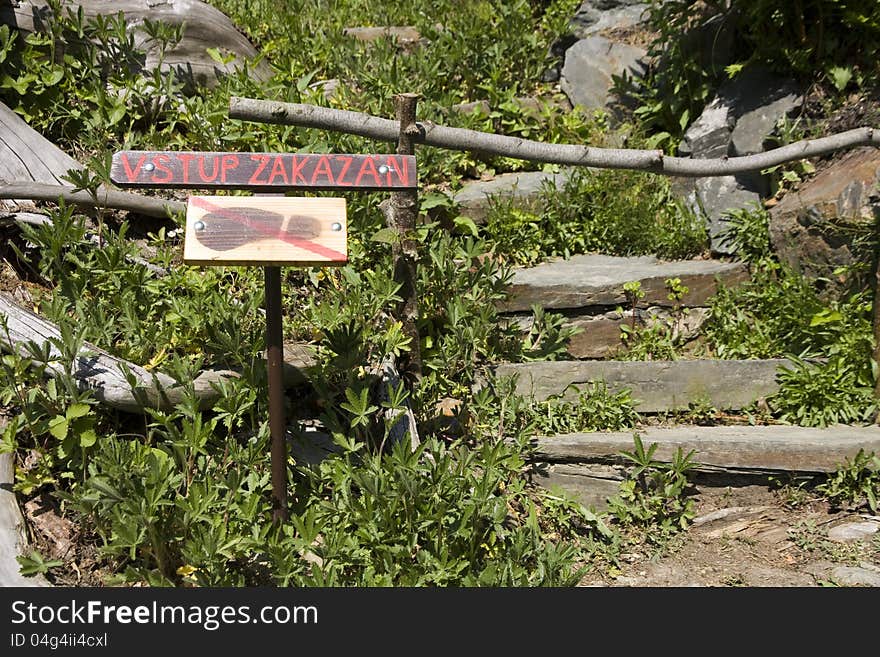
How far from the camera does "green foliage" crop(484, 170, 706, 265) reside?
219 inches

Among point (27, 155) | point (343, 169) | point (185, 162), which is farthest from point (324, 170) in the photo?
point (27, 155)

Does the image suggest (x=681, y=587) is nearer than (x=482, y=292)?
Yes

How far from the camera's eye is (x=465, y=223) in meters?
5.42

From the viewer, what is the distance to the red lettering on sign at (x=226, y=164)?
330cm

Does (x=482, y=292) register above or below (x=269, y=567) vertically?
above

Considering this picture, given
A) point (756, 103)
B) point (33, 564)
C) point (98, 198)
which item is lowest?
point (33, 564)

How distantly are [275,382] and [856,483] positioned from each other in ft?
10.3

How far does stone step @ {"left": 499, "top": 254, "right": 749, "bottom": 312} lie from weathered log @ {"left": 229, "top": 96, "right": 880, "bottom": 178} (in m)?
0.85

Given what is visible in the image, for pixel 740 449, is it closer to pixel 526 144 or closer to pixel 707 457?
pixel 707 457

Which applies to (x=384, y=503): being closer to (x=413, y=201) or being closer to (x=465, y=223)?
(x=413, y=201)

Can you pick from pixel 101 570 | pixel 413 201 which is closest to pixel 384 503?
pixel 101 570

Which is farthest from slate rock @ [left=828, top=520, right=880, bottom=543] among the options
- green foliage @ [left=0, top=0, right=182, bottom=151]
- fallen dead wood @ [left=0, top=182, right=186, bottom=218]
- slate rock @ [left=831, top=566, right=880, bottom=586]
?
green foliage @ [left=0, top=0, right=182, bottom=151]

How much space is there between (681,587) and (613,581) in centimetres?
35

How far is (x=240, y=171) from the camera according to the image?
3.31 m
